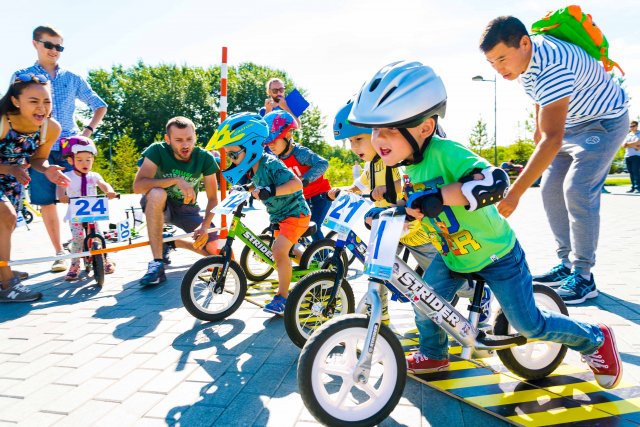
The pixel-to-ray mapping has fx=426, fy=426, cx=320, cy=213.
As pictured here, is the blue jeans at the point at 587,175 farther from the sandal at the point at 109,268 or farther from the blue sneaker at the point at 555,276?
the sandal at the point at 109,268

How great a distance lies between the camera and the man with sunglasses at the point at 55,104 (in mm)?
4906

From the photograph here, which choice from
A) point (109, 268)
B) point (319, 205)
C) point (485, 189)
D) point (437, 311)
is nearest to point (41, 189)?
point (109, 268)

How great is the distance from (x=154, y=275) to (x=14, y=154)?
6.05ft

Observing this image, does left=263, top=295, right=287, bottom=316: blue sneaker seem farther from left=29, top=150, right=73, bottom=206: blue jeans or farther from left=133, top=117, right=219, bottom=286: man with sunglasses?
left=29, top=150, right=73, bottom=206: blue jeans

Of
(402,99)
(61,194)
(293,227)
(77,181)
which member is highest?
(402,99)

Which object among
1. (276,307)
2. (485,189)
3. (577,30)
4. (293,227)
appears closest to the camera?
(485,189)

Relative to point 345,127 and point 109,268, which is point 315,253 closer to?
point 345,127

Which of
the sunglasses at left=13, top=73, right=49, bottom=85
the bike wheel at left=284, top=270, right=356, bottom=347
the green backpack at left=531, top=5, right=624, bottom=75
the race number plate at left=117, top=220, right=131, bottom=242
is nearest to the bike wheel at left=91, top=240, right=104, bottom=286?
the race number plate at left=117, top=220, right=131, bottom=242

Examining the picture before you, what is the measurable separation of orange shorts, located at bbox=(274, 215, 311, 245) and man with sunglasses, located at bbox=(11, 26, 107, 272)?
3.02 m

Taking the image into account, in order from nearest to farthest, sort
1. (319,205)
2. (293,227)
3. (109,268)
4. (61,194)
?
(293,227), (61,194), (319,205), (109,268)

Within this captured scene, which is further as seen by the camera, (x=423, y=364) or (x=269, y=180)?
(x=269, y=180)

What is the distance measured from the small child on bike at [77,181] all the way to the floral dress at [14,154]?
1.85ft

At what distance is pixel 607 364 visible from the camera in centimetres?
226

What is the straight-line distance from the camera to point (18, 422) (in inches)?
85.5
